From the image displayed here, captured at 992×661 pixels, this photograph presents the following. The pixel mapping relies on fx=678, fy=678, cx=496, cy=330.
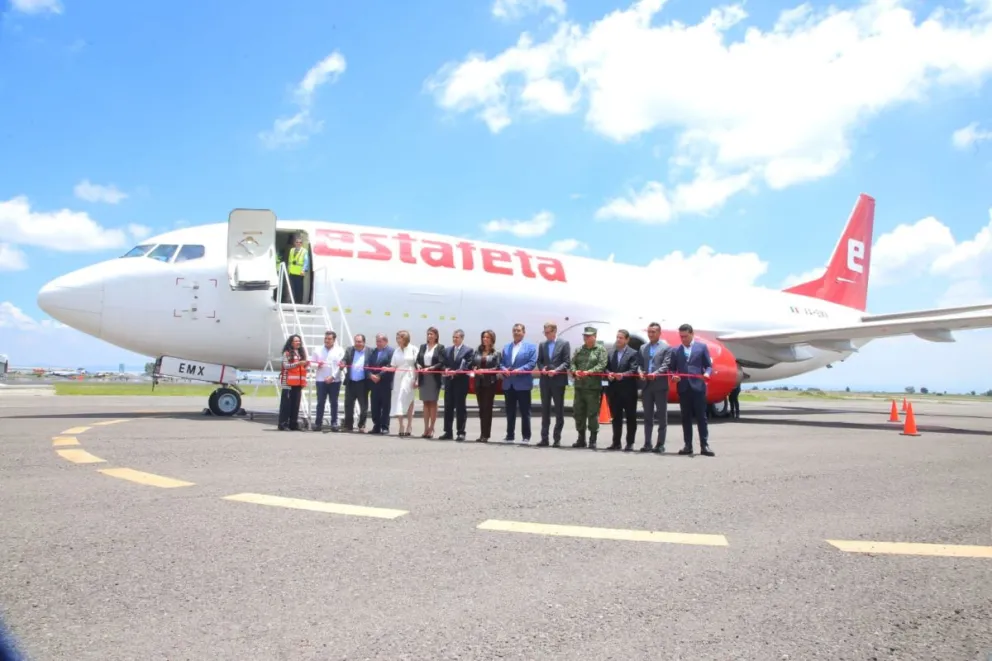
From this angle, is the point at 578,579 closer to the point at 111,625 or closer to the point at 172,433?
the point at 111,625

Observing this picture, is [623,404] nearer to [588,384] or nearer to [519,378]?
[588,384]

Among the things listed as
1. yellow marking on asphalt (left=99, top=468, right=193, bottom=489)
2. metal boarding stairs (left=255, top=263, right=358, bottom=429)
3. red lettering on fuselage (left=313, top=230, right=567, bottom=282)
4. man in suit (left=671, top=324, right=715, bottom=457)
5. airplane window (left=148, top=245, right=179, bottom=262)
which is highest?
red lettering on fuselage (left=313, top=230, right=567, bottom=282)

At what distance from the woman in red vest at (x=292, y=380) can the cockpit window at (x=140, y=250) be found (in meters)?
4.53

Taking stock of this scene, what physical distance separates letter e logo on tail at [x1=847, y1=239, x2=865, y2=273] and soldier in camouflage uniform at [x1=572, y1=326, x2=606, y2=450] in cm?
2063

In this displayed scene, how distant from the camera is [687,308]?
20391 millimetres

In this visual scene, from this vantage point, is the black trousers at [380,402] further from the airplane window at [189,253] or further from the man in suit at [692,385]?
the airplane window at [189,253]

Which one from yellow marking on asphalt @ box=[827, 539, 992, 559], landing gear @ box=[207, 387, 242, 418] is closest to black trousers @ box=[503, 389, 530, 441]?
yellow marking on asphalt @ box=[827, 539, 992, 559]

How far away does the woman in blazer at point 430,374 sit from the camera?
10883mm

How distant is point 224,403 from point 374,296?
12.3 ft

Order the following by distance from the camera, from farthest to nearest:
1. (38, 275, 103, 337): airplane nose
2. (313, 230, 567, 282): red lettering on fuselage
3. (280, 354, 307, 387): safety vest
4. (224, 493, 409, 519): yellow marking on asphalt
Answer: (313, 230, 567, 282): red lettering on fuselage → (38, 275, 103, 337): airplane nose → (280, 354, 307, 387): safety vest → (224, 493, 409, 519): yellow marking on asphalt

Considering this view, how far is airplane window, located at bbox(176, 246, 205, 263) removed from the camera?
13.4 m

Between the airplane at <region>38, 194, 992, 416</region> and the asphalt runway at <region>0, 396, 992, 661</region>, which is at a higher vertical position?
the airplane at <region>38, 194, 992, 416</region>

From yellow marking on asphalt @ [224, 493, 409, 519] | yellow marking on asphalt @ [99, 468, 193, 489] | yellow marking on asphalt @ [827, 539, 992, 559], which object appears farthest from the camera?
yellow marking on asphalt @ [99, 468, 193, 489]

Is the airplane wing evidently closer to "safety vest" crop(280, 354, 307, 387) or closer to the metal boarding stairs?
the metal boarding stairs
